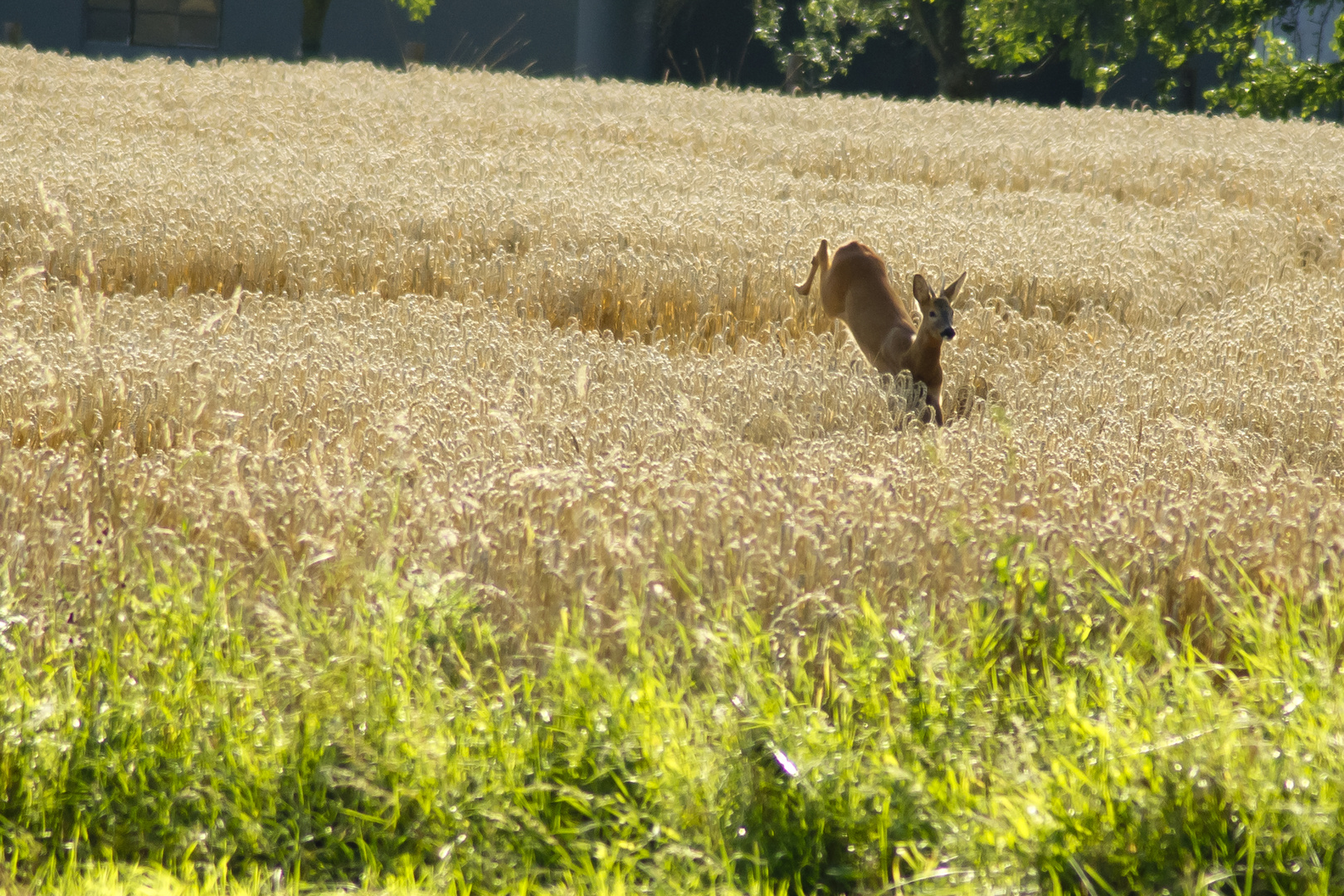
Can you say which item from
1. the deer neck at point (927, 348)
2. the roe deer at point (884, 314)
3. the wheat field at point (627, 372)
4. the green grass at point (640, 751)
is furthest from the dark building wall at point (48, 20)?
the green grass at point (640, 751)

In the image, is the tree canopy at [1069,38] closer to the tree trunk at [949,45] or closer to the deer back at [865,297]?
the tree trunk at [949,45]

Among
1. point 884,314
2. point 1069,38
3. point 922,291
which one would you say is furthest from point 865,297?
point 1069,38

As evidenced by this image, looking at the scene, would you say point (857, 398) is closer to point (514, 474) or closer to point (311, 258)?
point (514, 474)

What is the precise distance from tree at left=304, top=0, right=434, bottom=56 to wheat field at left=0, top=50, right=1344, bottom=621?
15.2 m

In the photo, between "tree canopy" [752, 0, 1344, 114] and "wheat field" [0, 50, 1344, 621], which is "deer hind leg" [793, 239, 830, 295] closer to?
"wheat field" [0, 50, 1344, 621]

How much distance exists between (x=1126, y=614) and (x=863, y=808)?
795 mm

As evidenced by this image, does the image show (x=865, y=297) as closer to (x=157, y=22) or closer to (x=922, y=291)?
(x=922, y=291)

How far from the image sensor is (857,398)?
500 cm

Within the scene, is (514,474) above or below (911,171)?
below

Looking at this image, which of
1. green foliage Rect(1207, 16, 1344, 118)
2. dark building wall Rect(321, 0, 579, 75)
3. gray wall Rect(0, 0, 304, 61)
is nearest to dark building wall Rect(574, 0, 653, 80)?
dark building wall Rect(321, 0, 579, 75)

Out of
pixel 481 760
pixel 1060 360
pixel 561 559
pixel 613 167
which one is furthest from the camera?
pixel 613 167

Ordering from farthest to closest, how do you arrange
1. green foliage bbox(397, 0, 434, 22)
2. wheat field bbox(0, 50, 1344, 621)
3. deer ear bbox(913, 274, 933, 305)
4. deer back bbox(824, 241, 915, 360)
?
green foliage bbox(397, 0, 434, 22) < deer back bbox(824, 241, 915, 360) < deer ear bbox(913, 274, 933, 305) < wheat field bbox(0, 50, 1344, 621)

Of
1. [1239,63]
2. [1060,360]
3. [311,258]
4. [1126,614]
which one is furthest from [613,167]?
[1239,63]

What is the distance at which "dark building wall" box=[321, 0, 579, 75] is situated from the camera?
29375mm
